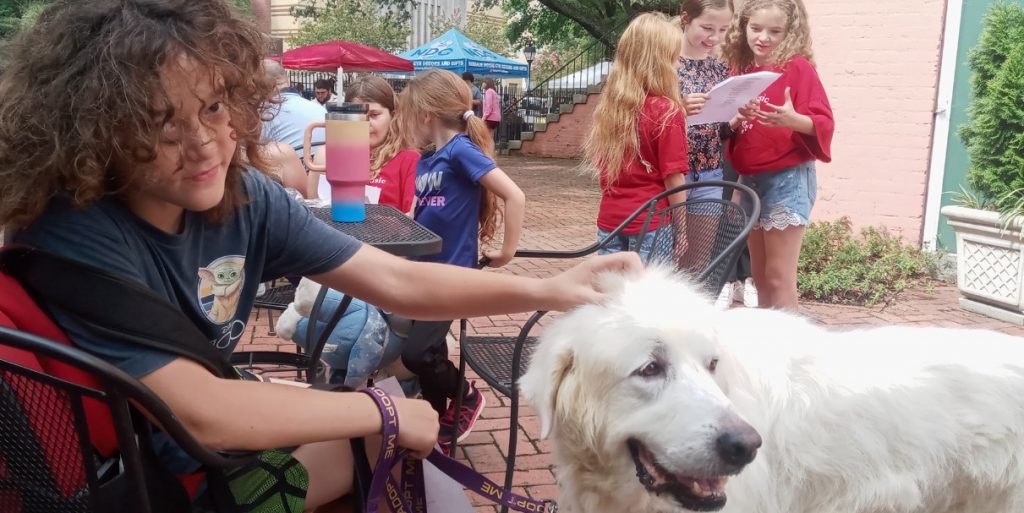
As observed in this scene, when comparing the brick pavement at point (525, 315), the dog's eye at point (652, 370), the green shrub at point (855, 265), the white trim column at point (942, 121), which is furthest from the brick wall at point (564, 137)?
the dog's eye at point (652, 370)

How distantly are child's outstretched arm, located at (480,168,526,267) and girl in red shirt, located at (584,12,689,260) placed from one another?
19.6 inches

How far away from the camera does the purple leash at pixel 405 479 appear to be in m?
1.64

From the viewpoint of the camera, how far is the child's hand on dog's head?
214cm

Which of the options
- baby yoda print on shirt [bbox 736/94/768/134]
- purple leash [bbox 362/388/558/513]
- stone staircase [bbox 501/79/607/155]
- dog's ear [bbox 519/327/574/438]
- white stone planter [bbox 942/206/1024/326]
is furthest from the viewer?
stone staircase [bbox 501/79/607/155]

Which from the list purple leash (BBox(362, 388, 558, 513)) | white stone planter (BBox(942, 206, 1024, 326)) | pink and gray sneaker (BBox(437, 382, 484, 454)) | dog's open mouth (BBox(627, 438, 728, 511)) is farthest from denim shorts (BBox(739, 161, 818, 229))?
purple leash (BBox(362, 388, 558, 513))

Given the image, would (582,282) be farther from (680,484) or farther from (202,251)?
(202,251)

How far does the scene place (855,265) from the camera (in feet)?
22.6

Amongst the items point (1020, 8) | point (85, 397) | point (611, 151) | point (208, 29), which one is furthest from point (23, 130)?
point (1020, 8)

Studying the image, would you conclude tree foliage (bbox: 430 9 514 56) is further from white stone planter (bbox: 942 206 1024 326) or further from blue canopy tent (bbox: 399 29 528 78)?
white stone planter (bbox: 942 206 1024 326)

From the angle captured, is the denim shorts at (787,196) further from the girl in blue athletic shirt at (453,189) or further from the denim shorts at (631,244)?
the girl in blue athletic shirt at (453,189)

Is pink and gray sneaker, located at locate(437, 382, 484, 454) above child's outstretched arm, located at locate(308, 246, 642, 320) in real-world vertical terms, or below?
below

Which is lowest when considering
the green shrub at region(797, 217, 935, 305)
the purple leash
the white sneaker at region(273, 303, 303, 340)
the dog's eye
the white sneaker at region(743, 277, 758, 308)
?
the white sneaker at region(743, 277, 758, 308)

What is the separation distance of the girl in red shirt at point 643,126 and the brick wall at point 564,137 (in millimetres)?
16909

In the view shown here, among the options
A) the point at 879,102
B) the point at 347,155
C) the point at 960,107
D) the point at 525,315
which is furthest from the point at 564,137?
the point at 347,155
